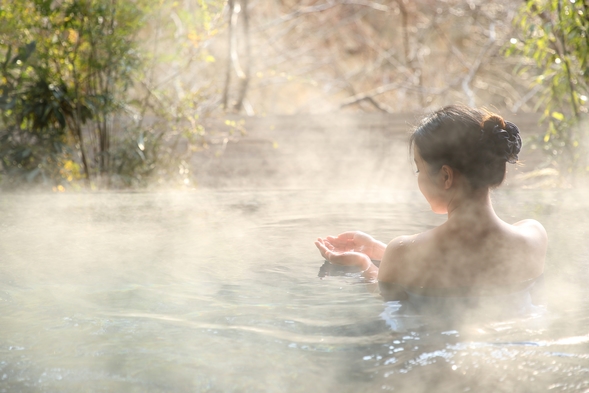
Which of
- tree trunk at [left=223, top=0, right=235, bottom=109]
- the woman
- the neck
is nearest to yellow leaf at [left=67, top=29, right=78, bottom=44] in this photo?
tree trunk at [left=223, top=0, right=235, bottom=109]

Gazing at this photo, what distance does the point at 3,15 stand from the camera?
14.0 ft

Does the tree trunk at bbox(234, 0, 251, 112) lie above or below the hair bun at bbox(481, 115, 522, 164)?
above

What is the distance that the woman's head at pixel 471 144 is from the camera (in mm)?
1434

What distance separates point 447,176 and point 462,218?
11 centimetres

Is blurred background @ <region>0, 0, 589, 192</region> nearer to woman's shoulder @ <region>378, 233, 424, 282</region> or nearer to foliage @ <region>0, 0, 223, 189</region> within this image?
foliage @ <region>0, 0, 223, 189</region>

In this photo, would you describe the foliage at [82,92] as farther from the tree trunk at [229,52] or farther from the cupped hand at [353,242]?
the cupped hand at [353,242]

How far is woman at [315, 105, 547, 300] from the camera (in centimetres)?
144

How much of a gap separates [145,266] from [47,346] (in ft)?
2.38

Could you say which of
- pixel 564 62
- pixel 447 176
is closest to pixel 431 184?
pixel 447 176

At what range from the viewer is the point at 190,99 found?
5.29 metres

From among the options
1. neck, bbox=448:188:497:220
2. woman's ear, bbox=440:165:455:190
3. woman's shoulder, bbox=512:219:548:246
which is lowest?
woman's shoulder, bbox=512:219:548:246

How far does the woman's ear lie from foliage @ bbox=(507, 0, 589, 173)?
7.15ft

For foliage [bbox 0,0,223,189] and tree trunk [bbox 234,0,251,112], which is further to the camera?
tree trunk [bbox 234,0,251,112]

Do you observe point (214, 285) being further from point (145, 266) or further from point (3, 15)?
point (3, 15)
